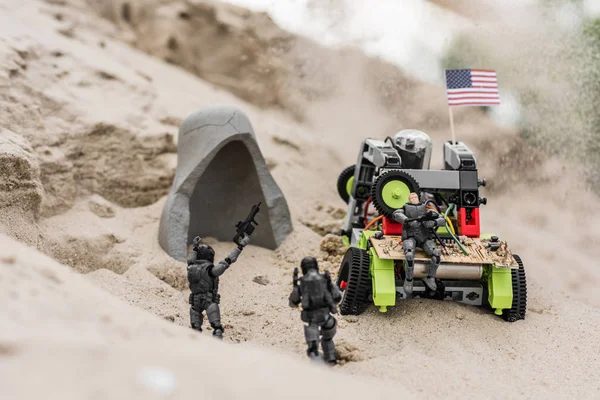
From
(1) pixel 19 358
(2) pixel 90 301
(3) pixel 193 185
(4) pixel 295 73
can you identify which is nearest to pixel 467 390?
(2) pixel 90 301

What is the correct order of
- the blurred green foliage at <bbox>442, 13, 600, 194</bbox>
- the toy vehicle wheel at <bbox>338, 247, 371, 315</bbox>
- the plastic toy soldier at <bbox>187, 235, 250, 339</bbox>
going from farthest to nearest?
the blurred green foliage at <bbox>442, 13, 600, 194</bbox> → the toy vehicle wheel at <bbox>338, 247, 371, 315</bbox> → the plastic toy soldier at <bbox>187, 235, 250, 339</bbox>

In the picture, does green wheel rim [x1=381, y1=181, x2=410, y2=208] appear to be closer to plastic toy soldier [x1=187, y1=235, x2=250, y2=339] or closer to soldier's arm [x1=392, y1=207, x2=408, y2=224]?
soldier's arm [x1=392, y1=207, x2=408, y2=224]

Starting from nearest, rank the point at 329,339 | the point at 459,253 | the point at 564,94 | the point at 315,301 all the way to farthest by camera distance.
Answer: the point at 315,301, the point at 329,339, the point at 459,253, the point at 564,94

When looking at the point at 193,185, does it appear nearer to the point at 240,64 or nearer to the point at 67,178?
the point at 67,178

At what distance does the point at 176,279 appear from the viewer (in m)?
7.51

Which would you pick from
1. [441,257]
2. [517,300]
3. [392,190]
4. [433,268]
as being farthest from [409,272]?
[517,300]

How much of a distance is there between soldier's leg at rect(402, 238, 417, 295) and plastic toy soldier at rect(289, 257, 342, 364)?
115cm

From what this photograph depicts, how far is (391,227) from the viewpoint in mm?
7023

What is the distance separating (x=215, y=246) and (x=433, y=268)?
3355mm

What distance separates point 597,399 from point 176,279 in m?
4.48

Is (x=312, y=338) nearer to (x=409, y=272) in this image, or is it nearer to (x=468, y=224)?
(x=409, y=272)

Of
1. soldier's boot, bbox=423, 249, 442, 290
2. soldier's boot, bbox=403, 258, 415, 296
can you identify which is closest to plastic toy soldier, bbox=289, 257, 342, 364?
soldier's boot, bbox=403, 258, 415, 296

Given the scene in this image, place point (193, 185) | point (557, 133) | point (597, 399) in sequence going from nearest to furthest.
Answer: point (597, 399) < point (193, 185) < point (557, 133)

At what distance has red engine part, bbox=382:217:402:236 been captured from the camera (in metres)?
7.02
